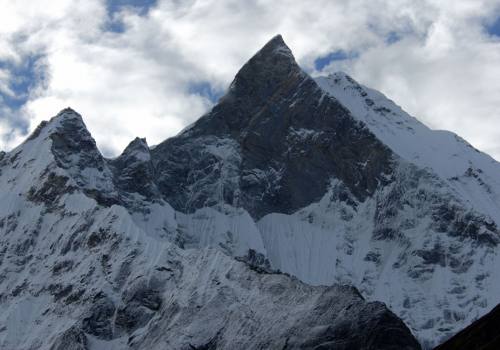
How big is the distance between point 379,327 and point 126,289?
44.4 metres

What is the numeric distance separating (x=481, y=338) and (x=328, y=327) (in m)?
23.2

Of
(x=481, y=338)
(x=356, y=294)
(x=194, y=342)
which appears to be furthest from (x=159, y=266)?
(x=481, y=338)

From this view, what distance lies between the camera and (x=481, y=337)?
490 feet

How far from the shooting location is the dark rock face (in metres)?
144

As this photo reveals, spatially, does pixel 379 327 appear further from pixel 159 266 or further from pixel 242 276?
pixel 159 266

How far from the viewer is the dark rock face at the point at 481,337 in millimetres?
144125

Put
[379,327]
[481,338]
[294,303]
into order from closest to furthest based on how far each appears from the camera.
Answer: [481,338] → [379,327] → [294,303]

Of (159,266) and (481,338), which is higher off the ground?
(159,266)

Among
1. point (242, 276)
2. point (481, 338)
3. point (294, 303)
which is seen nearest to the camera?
point (481, 338)

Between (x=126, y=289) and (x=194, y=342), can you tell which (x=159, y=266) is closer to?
(x=126, y=289)

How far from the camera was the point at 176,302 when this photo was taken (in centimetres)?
18925

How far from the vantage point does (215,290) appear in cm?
18788

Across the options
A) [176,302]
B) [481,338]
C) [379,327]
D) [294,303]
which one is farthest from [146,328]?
[481,338]

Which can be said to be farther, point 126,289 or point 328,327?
point 126,289
